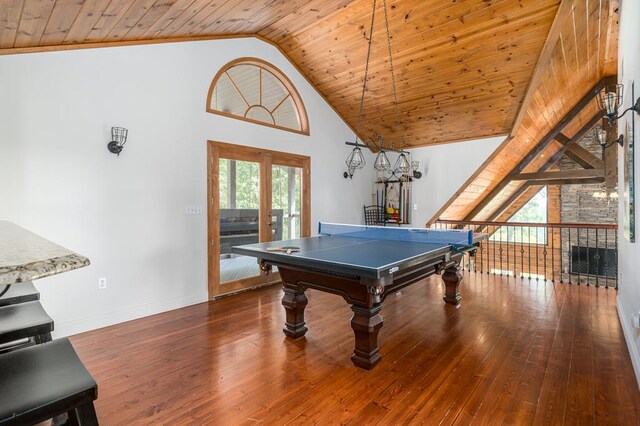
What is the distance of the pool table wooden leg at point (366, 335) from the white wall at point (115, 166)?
241 cm

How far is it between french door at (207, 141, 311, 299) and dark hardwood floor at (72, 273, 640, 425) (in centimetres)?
78

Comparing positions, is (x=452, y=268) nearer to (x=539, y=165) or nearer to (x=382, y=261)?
(x=382, y=261)

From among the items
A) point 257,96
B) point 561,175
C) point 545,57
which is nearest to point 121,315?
point 257,96

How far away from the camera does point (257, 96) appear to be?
16.4 ft

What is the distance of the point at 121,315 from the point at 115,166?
1.56m

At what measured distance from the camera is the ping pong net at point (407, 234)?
3325mm

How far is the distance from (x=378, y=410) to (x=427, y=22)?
13.9 feet

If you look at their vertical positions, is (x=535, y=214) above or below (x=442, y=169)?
below

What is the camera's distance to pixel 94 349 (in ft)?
9.41

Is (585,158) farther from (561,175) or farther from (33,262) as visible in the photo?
(33,262)

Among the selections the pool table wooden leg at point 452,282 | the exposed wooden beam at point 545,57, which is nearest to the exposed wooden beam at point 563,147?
the exposed wooden beam at point 545,57

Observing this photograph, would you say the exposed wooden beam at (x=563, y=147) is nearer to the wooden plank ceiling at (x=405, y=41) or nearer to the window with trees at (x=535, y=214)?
the window with trees at (x=535, y=214)

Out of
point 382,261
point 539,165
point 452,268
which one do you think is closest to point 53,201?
point 382,261

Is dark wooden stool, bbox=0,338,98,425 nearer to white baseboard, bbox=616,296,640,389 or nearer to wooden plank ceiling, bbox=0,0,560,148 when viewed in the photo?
wooden plank ceiling, bbox=0,0,560,148
